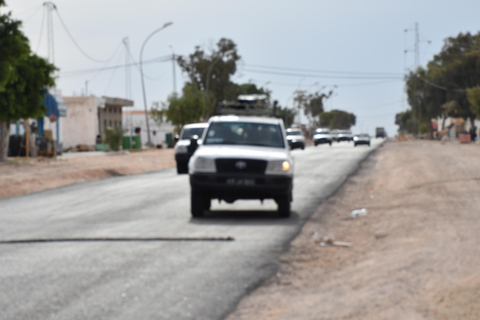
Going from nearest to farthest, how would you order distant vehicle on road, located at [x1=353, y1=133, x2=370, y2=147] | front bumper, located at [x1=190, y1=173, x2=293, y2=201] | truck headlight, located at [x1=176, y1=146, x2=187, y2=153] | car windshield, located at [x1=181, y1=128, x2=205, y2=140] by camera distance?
front bumper, located at [x1=190, y1=173, x2=293, y2=201], truck headlight, located at [x1=176, y1=146, x2=187, y2=153], car windshield, located at [x1=181, y1=128, x2=205, y2=140], distant vehicle on road, located at [x1=353, y1=133, x2=370, y2=147]

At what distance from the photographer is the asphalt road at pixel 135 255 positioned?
7.75m

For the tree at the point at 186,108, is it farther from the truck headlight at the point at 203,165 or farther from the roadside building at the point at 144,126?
the truck headlight at the point at 203,165

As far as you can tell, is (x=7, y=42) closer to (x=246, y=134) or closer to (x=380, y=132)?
(x=246, y=134)

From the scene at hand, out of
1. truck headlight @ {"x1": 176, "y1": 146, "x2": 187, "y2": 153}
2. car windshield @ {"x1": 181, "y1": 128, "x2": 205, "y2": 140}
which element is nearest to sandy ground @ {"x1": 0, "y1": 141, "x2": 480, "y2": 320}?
truck headlight @ {"x1": 176, "y1": 146, "x2": 187, "y2": 153}

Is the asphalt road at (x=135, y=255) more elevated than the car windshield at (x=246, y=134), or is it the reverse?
the car windshield at (x=246, y=134)

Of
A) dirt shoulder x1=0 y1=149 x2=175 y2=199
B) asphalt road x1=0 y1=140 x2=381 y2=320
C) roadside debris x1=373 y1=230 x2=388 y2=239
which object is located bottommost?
dirt shoulder x1=0 y1=149 x2=175 y2=199

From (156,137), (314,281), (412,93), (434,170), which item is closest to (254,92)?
(156,137)

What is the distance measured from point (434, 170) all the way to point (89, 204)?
13518 millimetres

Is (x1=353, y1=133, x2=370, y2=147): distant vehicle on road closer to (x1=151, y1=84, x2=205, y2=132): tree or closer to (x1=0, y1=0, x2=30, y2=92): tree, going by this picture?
(x1=151, y1=84, x2=205, y2=132): tree

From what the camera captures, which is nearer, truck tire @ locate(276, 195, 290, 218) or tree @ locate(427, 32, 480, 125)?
truck tire @ locate(276, 195, 290, 218)

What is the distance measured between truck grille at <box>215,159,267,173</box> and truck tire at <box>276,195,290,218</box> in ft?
2.40

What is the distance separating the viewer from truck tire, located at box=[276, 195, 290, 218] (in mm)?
15312

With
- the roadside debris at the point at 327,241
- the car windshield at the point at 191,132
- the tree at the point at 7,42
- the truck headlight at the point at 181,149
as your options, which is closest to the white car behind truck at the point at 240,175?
the roadside debris at the point at 327,241

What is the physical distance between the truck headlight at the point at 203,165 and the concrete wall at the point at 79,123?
77.5 m
